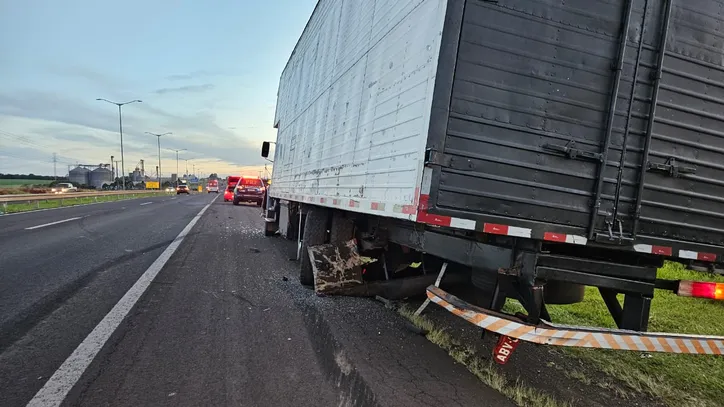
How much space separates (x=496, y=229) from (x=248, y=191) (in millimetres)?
27706

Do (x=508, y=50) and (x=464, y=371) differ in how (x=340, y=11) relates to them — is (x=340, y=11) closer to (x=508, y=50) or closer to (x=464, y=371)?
(x=508, y=50)

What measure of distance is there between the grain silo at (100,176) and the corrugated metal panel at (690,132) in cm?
10472

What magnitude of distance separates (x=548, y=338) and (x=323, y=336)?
2186 mm

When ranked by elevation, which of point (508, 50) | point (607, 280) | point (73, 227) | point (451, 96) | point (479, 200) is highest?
point (508, 50)

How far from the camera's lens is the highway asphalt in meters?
3.32

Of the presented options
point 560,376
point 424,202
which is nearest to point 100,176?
point 424,202

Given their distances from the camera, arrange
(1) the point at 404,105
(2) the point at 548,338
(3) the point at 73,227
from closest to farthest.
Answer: (2) the point at 548,338
(1) the point at 404,105
(3) the point at 73,227

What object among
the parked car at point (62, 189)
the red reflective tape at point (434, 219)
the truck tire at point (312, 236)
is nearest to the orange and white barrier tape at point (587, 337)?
the red reflective tape at point (434, 219)

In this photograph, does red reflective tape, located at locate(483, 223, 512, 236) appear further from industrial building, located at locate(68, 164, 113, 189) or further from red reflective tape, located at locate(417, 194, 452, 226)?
industrial building, located at locate(68, 164, 113, 189)

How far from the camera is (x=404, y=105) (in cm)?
402

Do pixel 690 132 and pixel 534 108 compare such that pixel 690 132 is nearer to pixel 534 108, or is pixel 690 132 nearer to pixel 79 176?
pixel 534 108

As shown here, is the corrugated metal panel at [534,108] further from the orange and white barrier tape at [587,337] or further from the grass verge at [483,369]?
the grass verge at [483,369]


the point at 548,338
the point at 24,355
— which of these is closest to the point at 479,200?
the point at 548,338

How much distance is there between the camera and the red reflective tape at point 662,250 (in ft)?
12.2
